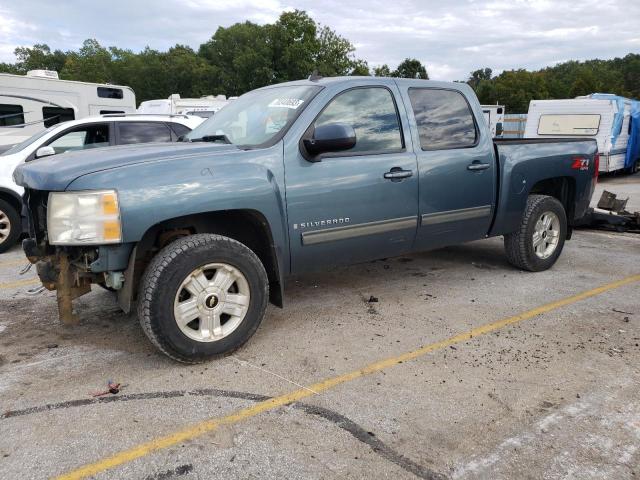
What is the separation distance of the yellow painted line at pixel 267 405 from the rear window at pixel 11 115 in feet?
33.2

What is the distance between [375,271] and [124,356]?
291 cm

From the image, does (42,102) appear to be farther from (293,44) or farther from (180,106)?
(293,44)

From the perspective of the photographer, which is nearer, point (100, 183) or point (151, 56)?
point (100, 183)

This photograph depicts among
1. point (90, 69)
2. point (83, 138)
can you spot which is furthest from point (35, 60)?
point (83, 138)

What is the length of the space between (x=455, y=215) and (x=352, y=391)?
2.20 meters

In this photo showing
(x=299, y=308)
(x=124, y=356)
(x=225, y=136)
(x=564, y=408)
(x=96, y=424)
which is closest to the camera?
A: (x=96, y=424)

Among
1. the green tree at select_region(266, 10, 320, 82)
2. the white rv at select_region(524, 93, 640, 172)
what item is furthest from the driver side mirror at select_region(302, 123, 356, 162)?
the green tree at select_region(266, 10, 320, 82)

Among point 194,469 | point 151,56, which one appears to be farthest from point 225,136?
point 151,56

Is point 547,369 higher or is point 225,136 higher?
point 225,136

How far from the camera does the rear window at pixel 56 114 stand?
1139cm

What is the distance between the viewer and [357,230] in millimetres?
4164

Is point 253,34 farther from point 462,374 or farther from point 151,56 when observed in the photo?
point 462,374

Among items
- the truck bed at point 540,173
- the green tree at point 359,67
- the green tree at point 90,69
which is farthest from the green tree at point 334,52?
the truck bed at point 540,173

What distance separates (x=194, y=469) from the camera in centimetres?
248
